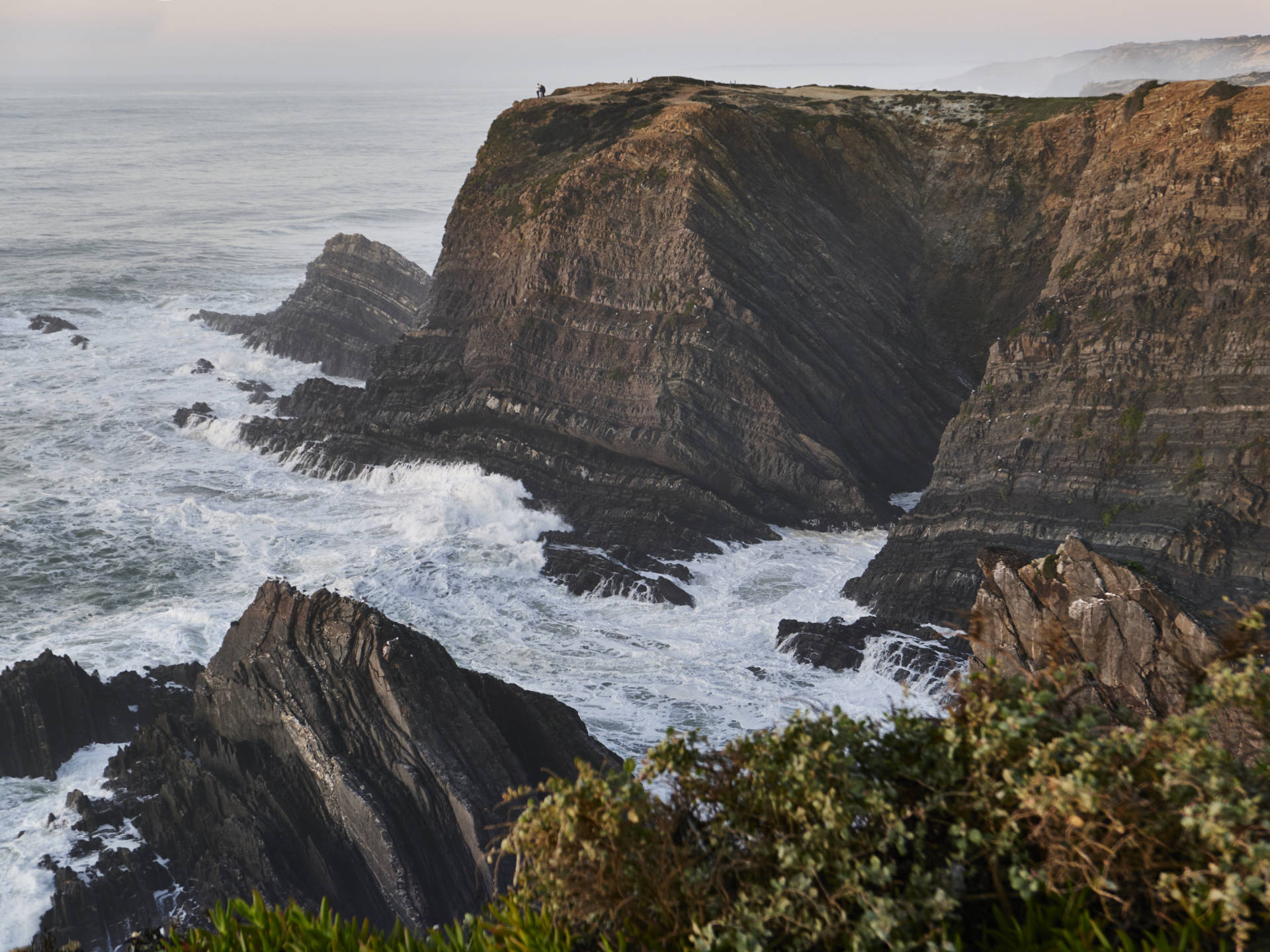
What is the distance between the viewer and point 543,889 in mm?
8789

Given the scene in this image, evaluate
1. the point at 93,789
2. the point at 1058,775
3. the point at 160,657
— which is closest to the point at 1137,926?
the point at 1058,775

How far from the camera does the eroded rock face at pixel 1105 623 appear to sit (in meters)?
18.8

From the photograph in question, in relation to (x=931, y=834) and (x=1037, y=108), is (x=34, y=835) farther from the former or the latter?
(x=1037, y=108)

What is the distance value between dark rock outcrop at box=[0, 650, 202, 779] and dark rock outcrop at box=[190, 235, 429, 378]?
116 feet

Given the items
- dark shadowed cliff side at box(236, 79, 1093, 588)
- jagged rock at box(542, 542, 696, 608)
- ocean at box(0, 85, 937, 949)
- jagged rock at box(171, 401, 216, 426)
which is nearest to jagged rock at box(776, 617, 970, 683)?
ocean at box(0, 85, 937, 949)

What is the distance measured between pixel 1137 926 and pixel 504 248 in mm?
45132

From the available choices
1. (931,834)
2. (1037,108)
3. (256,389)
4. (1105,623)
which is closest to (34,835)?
(931,834)

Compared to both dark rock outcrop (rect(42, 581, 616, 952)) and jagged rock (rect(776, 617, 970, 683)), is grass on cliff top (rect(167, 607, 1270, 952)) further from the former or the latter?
jagged rock (rect(776, 617, 970, 683))

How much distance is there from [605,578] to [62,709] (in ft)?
53.9

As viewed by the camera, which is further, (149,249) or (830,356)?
(149,249)

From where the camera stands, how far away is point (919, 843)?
8.23 metres

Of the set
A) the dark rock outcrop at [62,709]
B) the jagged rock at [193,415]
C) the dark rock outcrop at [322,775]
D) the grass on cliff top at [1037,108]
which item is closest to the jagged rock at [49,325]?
the jagged rock at [193,415]

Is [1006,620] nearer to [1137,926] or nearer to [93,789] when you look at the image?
[1137,926]

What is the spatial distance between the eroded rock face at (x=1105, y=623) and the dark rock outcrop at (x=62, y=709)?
19371 mm
